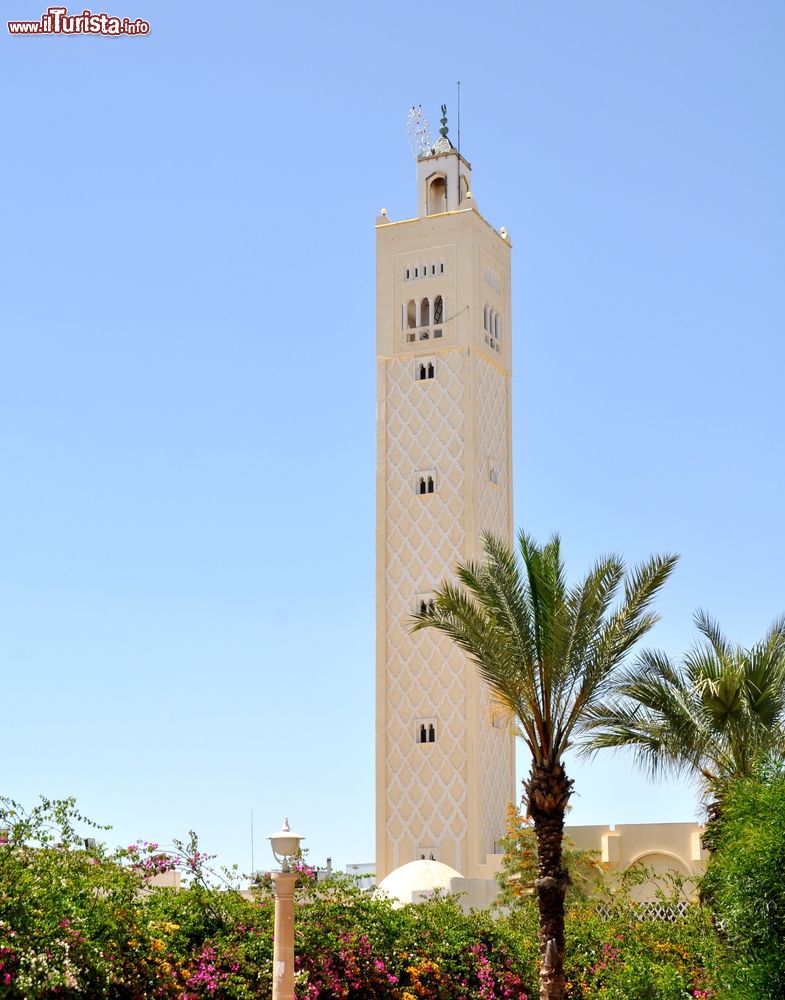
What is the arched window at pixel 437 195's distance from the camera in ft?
145

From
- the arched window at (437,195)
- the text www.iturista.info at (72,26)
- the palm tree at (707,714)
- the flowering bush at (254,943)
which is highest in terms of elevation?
the arched window at (437,195)

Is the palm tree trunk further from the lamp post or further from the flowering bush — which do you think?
the lamp post

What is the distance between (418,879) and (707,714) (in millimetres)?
15419

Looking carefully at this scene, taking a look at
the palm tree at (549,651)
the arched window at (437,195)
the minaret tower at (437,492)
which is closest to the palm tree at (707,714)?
the palm tree at (549,651)

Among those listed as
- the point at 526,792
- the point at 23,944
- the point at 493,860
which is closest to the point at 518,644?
the point at 526,792

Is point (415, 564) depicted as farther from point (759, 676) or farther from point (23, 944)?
point (23, 944)

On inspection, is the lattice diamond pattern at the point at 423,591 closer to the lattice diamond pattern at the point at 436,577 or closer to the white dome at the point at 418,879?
the lattice diamond pattern at the point at 436,577

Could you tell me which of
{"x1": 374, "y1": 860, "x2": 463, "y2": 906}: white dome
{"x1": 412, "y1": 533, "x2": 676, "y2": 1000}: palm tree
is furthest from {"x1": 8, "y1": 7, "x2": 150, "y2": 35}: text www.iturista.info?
{"x1": 374, "y1": 860, "x2": 463, "y2": 906}: white dome

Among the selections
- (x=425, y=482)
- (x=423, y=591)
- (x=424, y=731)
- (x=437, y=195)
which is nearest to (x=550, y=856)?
(x=424, y=731)

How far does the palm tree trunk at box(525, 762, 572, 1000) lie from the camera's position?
1823 centimetres

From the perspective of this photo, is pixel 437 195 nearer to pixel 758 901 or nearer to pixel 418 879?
pixel 418 879

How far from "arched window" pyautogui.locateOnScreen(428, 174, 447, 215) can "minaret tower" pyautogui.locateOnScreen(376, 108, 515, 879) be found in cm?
3

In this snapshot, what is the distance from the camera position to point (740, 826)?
50.4 feet

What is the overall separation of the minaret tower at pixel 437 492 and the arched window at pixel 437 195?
0.03m
